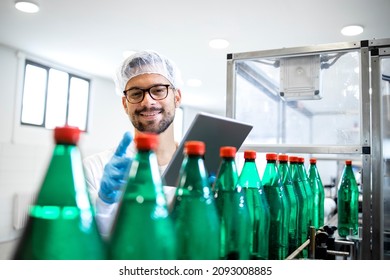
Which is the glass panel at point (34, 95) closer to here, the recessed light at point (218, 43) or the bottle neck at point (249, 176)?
the recessed light at point (218, 43)

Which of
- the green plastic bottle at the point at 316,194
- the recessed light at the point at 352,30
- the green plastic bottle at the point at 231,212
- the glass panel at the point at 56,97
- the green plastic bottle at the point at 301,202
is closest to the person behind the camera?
the green plastic bottle at the point at 231,212

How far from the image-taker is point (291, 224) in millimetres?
740

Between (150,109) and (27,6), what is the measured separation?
64.6 inches

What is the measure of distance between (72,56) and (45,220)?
3412 millimetres

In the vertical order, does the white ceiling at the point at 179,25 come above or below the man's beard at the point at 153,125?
above

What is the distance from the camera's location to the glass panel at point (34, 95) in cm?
343

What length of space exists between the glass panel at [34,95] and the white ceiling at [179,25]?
0.23 m

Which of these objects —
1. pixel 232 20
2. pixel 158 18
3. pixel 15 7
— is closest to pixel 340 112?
pixel 232 20

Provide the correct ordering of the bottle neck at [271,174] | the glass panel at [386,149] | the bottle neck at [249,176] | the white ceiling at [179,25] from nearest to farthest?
1. the bottle neck at [249,176]
2. the bottle neck at [271,174]
3. the glass panel at [386,149]
4. the white ceiling at [179,25]

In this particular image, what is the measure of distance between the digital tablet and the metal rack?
31 cm

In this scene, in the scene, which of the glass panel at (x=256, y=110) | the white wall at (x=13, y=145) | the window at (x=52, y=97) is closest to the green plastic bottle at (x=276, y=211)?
the glass panel at (x=256, y=110)

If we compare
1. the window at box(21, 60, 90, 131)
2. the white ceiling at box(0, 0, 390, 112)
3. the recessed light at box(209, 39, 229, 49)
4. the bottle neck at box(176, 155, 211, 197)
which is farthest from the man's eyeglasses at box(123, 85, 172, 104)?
the window at box(21, 60, 90, 131)
